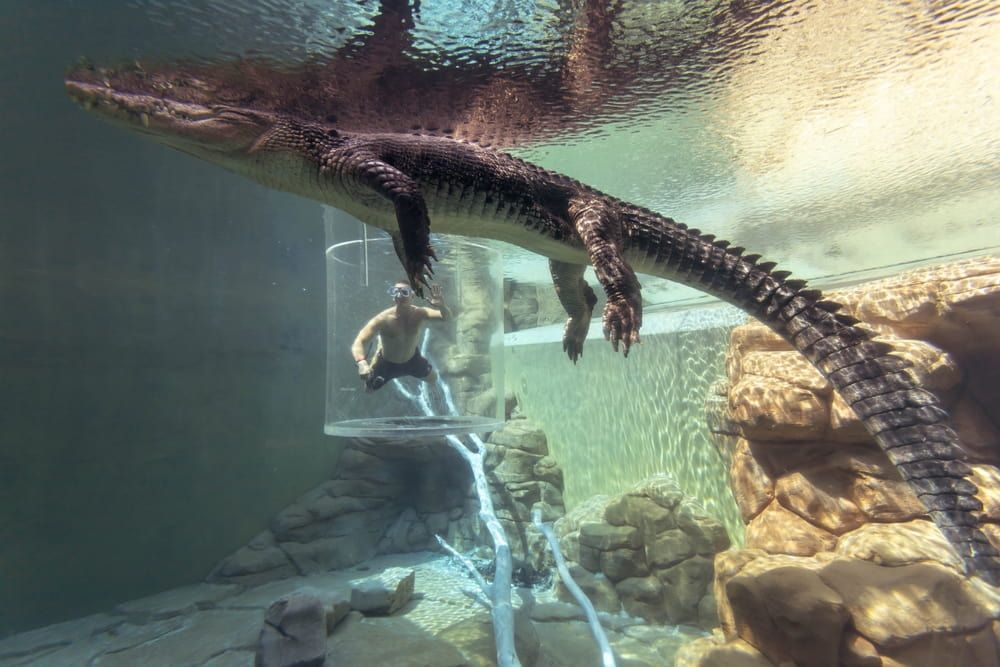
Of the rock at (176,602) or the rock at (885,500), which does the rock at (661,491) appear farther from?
the rock at (176,602)

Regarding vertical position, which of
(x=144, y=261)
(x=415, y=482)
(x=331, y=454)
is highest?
(x=144, y=261)

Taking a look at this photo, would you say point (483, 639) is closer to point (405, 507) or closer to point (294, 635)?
point (294, 635)

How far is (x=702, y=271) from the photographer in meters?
3.72

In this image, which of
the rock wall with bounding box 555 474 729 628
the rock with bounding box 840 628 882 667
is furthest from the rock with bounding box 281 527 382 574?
the rock with bounding box 840 628 882 667

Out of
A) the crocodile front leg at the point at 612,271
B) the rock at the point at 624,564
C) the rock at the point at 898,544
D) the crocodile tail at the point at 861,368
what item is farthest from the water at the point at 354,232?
the crocodile front leg at the point at 612,271

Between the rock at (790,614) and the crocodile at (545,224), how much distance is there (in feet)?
3.28

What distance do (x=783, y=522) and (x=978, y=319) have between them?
3203 mm

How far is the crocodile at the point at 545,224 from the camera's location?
2.76m

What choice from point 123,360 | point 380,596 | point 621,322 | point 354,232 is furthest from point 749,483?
point 123,360

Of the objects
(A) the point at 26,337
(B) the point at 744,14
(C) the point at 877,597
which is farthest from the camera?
(A) the point at 26,337

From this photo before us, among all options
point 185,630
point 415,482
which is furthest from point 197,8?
point 415,482

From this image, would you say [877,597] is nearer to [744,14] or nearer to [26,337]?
[744,14]

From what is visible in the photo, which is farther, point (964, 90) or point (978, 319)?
point (964, 90)

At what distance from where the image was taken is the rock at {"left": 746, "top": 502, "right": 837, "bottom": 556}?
166 inches
